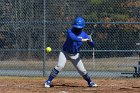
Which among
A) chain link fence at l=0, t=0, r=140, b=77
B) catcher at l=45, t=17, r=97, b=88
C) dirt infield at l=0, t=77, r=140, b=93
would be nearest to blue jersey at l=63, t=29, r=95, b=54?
catcher at l=45, t=17, r=97, b=88

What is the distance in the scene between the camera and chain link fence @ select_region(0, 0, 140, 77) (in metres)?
17.1

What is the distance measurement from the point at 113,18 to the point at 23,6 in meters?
3.31

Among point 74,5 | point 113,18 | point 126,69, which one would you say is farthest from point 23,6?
point 126,69

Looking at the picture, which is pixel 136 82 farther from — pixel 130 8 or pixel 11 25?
pixel 11 25

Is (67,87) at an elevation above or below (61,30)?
below

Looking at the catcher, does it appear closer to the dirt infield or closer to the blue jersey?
the blue jersey

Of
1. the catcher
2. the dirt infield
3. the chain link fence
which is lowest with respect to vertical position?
the dirt infield

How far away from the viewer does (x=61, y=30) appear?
17.3 metres

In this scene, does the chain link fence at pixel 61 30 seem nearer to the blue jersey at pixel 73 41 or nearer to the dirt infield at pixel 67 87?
the dirt infield at pixel 67 87

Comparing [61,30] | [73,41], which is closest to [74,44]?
[73,41]

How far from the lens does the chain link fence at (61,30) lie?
675 inches

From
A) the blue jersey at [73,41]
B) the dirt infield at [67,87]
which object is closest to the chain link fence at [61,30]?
the dirt infield at [67,87]

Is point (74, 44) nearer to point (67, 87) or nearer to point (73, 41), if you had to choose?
point (73, 41)

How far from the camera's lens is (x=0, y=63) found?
1798cm
